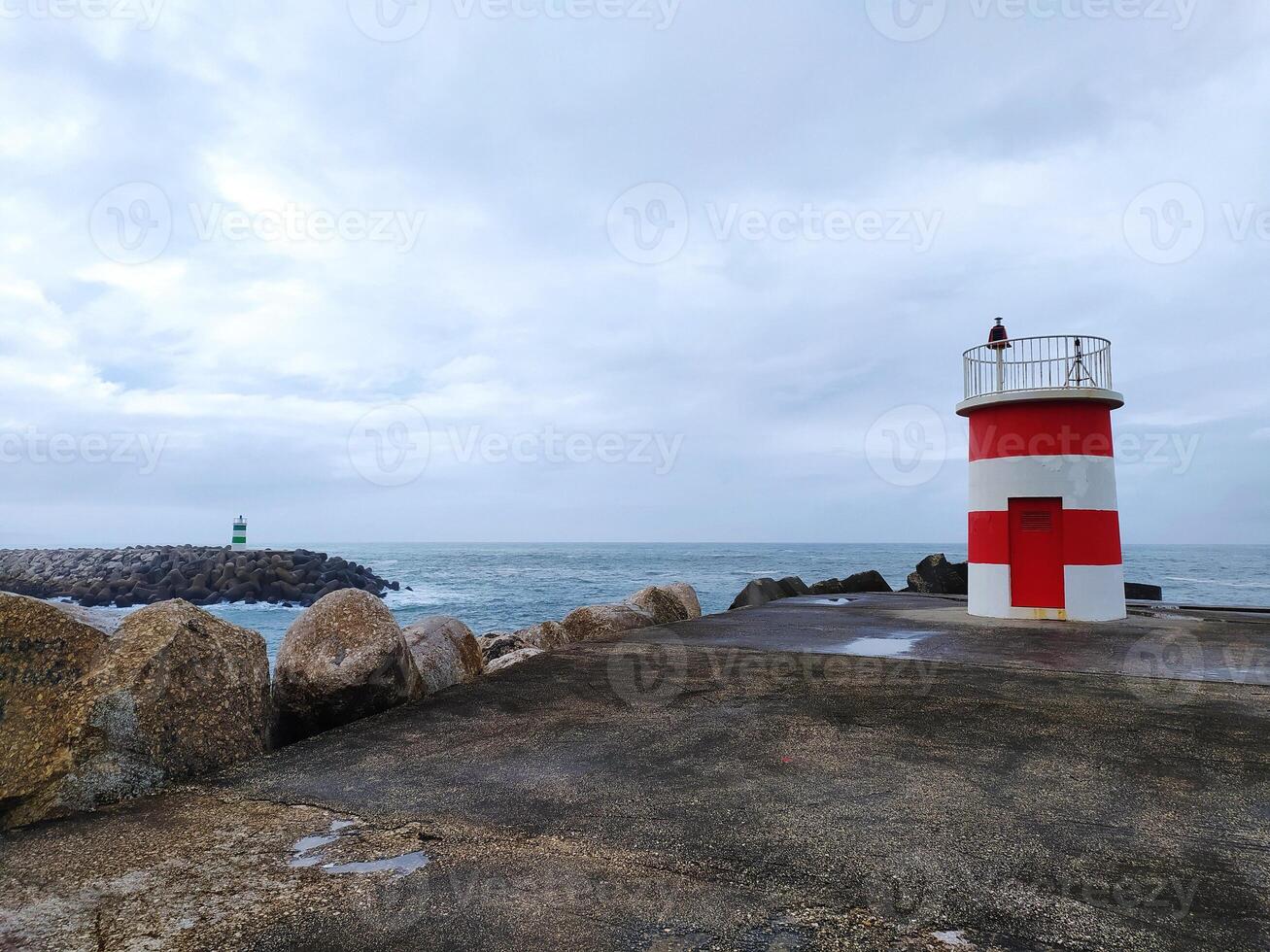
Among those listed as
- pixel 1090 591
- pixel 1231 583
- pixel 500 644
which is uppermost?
pixel 1090 591

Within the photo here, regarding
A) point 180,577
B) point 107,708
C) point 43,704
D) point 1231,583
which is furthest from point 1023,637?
point 1231,583

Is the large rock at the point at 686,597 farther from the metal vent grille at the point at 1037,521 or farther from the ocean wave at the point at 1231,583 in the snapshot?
the ocean wave at the point at 1231,583

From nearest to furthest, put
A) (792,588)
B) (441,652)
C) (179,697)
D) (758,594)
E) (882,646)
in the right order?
(179,697) < (441,652) < (882,646) < (758,594) < (792,588)

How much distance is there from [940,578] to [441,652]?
14.3 meters

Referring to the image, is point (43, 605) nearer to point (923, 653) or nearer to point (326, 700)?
point (326, 700)

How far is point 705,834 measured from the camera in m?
2.91

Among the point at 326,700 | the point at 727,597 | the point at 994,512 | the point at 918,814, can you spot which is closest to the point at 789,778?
the point at 918,814

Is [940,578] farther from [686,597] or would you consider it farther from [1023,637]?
[1023,637]

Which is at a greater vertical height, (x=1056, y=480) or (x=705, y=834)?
(x=1056, y=480)

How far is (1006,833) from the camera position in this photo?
289cm

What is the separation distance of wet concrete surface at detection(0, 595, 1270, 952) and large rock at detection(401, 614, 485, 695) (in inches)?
20.4

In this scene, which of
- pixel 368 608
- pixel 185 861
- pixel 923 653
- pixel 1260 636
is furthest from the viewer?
pixel 1260 636

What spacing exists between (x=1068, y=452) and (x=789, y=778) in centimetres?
812

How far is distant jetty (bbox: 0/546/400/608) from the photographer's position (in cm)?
3478
